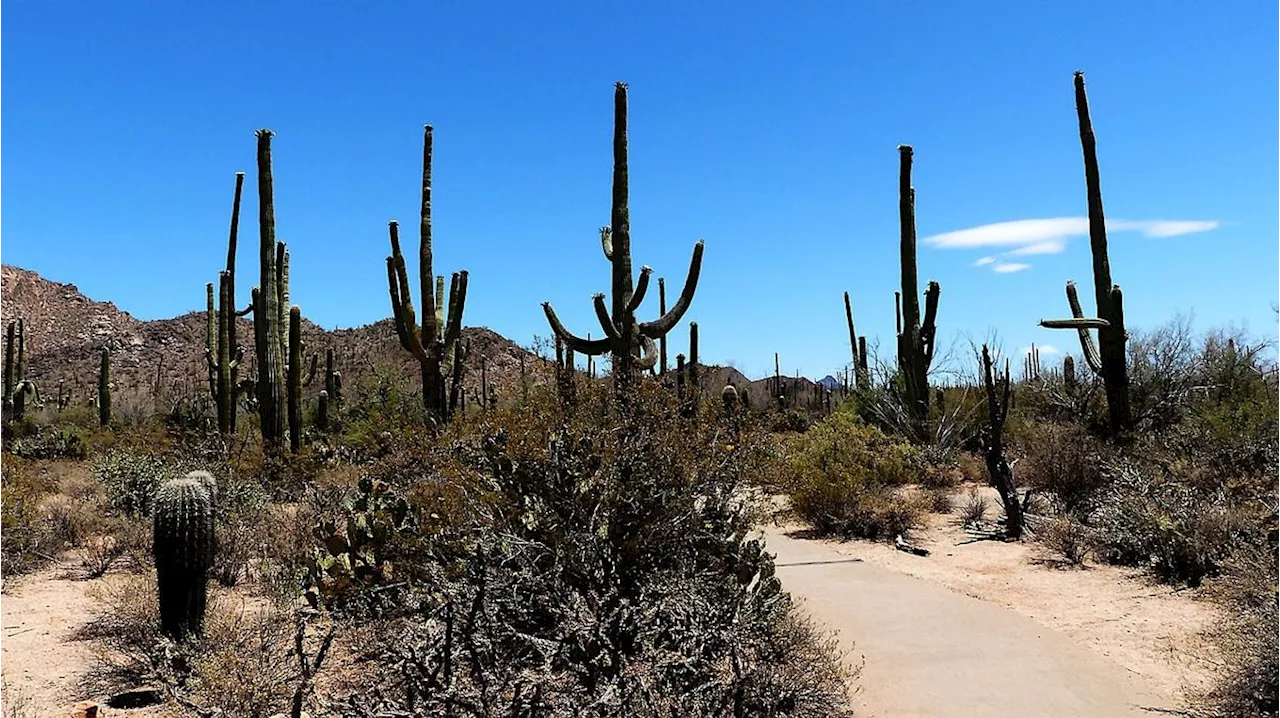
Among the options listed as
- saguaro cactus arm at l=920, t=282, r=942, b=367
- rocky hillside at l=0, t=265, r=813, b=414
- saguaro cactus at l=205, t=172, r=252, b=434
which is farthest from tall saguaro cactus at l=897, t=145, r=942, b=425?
→ rocky hillside at l=0, t=265, r=813, b=414

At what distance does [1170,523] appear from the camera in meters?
9.11

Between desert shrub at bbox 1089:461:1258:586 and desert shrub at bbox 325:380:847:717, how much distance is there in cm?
445

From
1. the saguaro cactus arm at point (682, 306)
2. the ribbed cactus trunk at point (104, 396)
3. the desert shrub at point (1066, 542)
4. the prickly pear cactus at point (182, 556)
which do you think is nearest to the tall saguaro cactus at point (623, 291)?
the saguaro cactus arm at point (682, 306)

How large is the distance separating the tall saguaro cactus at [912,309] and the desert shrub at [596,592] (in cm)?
1303

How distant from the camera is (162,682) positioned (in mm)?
6023

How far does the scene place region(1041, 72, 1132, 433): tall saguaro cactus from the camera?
49.5 ft

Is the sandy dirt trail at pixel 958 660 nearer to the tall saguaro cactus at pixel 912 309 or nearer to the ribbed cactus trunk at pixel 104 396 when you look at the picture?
the tall saguaro cactus at pixel 912 309

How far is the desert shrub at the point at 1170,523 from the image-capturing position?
8.72m

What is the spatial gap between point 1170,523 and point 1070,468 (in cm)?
347

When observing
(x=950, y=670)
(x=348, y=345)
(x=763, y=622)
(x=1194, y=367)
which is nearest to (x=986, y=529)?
(x=950, y=670)

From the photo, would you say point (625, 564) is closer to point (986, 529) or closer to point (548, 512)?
point (548, 512)

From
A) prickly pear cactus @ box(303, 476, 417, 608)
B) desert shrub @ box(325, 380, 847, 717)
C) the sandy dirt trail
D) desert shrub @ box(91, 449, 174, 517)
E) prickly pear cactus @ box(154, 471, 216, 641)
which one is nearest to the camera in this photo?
desert shrub @ box(325, 380, 847, 717)

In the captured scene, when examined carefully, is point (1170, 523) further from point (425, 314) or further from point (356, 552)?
point (425, 314)

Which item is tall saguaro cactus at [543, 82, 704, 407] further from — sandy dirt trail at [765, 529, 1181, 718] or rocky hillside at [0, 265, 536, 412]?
rocky hillside at [0, 265, 536, 412]
